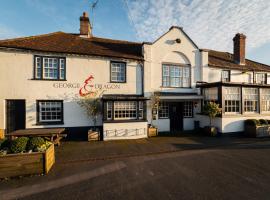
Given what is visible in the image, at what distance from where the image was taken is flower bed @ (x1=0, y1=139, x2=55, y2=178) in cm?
529

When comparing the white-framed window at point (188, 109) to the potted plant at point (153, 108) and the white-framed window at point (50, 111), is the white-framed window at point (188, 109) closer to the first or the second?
the potted plant at point (153, 108)

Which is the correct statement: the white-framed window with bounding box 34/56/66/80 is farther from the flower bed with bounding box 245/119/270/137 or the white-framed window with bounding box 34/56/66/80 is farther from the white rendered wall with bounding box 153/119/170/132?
the flower bed with bounding box 245/119/270/137

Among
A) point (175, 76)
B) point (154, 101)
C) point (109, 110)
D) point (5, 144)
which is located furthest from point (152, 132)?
point (5, 144)

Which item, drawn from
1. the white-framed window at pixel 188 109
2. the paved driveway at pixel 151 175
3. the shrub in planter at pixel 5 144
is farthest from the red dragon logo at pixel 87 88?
the white-framed window at pixel 188 109

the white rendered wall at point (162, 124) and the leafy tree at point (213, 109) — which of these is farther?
the white rendered wall at point (162, 124)

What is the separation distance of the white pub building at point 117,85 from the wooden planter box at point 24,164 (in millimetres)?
Answer: 5315

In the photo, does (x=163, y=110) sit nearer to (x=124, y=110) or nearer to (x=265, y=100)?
(x=124, y=110)

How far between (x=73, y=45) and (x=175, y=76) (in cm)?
914

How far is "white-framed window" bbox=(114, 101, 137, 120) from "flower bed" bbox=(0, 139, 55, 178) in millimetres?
6082

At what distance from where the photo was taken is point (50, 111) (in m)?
11.1

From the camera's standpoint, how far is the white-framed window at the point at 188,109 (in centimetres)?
1415

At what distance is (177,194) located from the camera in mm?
4441

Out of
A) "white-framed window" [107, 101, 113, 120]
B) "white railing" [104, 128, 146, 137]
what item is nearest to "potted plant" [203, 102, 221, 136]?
"white railing" [104, 128, 146, 137]

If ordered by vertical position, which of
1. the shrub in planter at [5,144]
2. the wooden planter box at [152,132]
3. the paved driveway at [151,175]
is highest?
the shrub in planter at [5,144]
